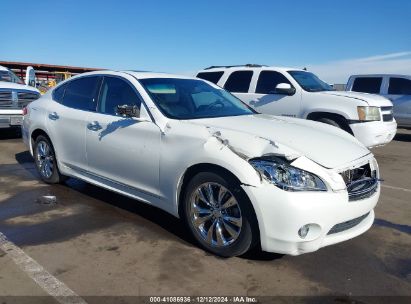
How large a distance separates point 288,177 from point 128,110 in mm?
1864

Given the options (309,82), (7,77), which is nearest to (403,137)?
(309,82)

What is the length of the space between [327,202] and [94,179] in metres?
2.92

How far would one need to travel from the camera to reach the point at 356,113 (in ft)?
26.9

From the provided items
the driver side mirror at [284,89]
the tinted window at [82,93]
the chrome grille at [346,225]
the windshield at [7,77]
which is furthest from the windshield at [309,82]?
the windshield at [7,77]

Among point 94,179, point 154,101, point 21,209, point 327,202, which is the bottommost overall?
point 21,209

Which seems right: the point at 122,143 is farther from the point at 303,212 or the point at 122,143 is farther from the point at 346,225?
the point at 346,225

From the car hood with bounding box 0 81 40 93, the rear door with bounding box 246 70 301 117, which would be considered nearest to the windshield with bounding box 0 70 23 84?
the car hood with bounding box 0 81 40 93

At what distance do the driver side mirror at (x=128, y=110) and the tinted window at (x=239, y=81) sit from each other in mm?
5550

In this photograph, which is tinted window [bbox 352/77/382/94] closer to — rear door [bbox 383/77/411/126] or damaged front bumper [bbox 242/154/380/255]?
rear door [bbox 383/77/411/126]

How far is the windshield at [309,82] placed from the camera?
9.07m

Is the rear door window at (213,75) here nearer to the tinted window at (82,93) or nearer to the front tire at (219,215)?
the tinted window at (82,93)

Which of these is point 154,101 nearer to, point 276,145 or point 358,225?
point 276,145

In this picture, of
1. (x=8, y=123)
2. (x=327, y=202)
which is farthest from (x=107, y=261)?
(x=8, y=123)

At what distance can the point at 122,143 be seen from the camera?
4570 millimetres
